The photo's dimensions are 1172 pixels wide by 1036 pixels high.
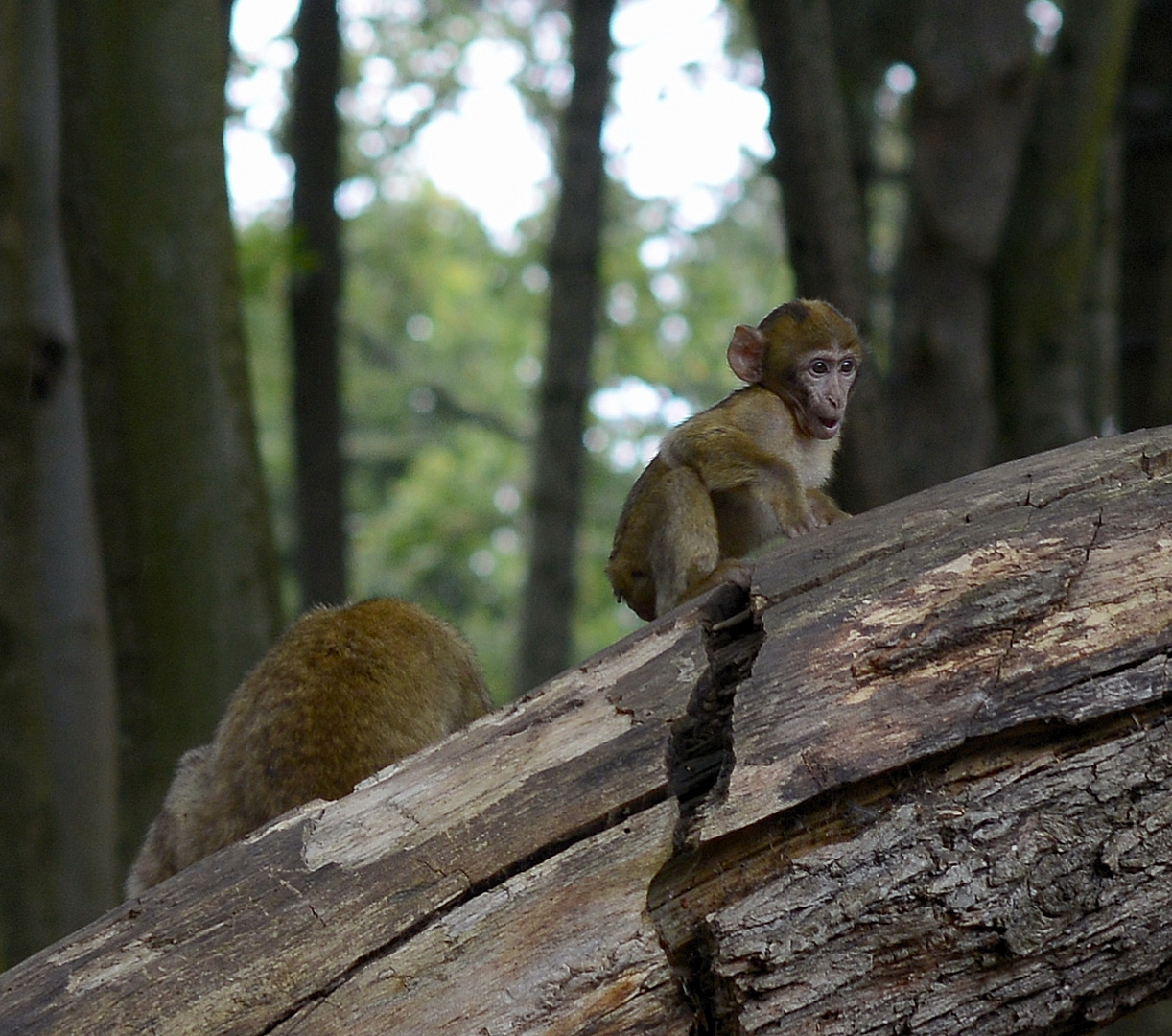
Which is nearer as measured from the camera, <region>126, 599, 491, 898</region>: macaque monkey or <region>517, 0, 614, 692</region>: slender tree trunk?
<region>126, 599, 491, 898</region>: macaque monkey

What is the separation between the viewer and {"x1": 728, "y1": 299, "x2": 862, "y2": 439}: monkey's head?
5.28 meters

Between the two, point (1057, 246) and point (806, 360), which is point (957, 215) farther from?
point (806, 360)

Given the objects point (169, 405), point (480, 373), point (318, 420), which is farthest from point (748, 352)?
point (480, 373)

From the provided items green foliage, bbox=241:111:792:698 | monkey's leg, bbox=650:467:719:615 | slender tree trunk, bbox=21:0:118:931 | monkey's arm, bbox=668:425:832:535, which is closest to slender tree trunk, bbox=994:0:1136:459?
monkey's arm, bbox=668:425:832:535

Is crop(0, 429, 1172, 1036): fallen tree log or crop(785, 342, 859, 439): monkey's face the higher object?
crop(785, 342, 859, 439): monkey's face

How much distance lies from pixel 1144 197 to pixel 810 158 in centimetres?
261

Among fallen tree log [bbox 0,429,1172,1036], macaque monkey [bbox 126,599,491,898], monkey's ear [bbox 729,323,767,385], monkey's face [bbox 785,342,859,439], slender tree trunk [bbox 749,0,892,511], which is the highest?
slender tree trunk [bbox 749,0,892,511]

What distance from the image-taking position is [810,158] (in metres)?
7.23

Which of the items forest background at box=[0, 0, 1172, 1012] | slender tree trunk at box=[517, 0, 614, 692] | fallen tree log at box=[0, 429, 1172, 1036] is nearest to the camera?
fallen tree log at box=[0, 429, 1172, 1036]

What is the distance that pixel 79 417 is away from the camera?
21.2 ft

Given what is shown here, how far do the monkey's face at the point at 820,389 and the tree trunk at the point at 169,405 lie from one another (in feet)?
8.25

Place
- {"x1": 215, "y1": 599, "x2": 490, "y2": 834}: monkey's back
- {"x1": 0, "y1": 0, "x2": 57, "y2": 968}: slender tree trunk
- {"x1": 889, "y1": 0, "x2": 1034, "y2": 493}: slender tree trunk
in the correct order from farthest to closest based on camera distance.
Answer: {"x1": 889, "y1": 0, "x2": 1034, "y2": 493}: slender tree trunk < {"x1": 0, "y1": 0, "x2": 57, "y2": 968}: slender tree trunk < {"x1": 215, "y1": 599, "x2": 490, "y2": 834}: monkey's back

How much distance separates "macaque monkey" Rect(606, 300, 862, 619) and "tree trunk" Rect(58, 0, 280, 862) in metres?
2.03

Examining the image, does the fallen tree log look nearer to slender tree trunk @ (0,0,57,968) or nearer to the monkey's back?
the monkey's back
